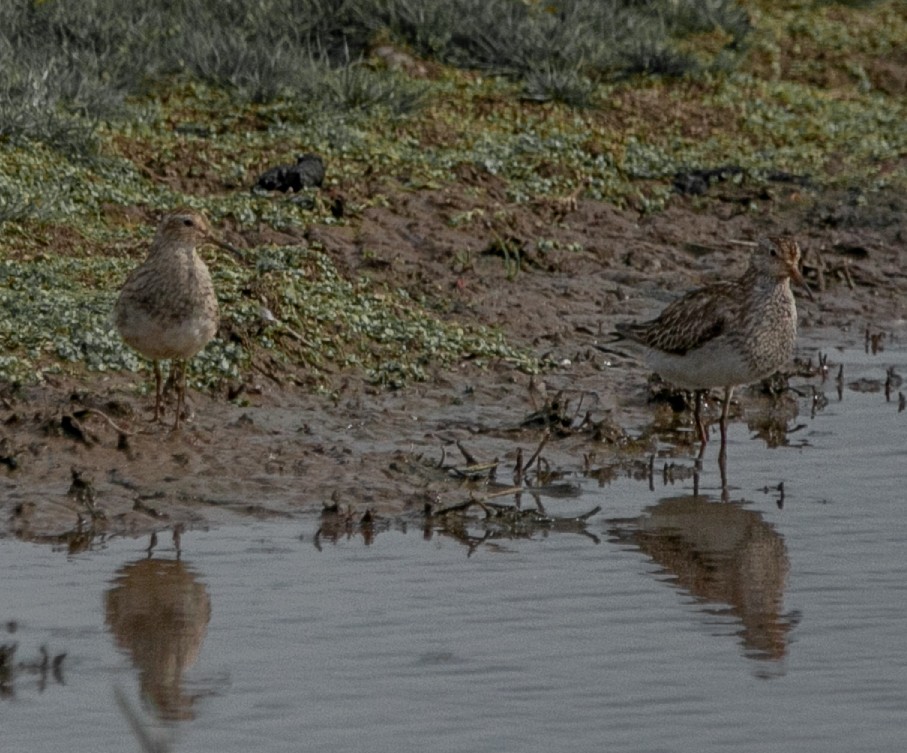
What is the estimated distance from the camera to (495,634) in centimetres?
780

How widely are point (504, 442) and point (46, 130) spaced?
4601 mm

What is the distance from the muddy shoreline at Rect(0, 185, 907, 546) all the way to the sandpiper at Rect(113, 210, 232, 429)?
1.12 ft

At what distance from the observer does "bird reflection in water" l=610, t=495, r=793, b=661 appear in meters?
8.10

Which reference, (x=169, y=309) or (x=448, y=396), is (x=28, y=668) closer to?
(x=169, y=309)

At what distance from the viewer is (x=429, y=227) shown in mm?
13844

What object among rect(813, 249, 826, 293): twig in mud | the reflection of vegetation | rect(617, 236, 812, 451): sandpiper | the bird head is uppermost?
rect(813, 249, 826, 293): twig in mud

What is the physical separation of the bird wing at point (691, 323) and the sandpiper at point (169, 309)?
8.57ft

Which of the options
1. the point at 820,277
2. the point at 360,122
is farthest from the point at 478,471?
the point at 360,122

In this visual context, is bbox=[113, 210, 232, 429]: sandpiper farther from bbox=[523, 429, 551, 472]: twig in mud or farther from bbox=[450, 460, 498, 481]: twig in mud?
bbox=[523, 429, 551, 472]: twig in mud

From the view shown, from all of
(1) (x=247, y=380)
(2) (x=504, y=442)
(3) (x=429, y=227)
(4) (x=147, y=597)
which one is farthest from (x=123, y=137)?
(4) (x=147, y=597)

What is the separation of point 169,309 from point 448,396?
1.94 m

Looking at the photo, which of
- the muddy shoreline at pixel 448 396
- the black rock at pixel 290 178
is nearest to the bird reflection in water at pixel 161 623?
the muddy shoreline at pixel 448 396

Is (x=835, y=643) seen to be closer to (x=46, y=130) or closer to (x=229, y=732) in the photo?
(x=229, y=732)

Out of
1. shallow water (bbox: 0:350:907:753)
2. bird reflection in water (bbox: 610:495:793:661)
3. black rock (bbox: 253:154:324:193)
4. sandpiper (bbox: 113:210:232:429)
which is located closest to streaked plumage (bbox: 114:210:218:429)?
sandpiper (bbox: 113:210:232:429)
